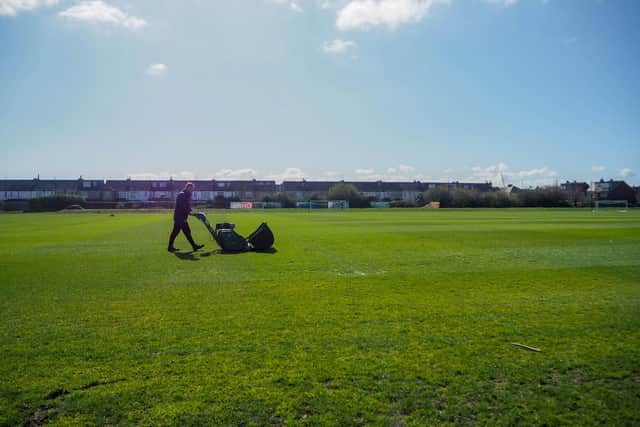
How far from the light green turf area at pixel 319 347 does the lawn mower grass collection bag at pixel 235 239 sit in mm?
4115

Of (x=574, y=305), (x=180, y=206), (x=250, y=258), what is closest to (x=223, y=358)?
(x=574, y=305)

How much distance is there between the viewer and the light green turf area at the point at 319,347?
3797mm

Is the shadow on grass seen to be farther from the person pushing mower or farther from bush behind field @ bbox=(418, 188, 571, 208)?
bush behind field @ bbox=(418, 188, 571, 208)

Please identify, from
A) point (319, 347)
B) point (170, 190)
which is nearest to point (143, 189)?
point (170, 190)

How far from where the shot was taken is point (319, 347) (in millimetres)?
5277

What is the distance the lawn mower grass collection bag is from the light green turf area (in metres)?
4.12

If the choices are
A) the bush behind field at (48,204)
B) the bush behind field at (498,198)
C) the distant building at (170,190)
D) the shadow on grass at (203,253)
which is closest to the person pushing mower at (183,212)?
the shadow on grass at (203,253)

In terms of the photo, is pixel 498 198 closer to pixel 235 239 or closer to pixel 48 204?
pixel 235 239

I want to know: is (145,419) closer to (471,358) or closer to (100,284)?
(471,358)

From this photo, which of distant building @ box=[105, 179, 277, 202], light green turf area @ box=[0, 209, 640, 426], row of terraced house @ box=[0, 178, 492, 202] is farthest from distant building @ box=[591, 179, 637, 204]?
light green turf area @ box=[0, 209, 640, 426]

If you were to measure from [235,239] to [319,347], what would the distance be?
10.6 m

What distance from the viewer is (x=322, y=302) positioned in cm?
769

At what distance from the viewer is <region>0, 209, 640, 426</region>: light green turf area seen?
3797mm

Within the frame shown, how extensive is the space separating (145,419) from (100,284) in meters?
6.80
